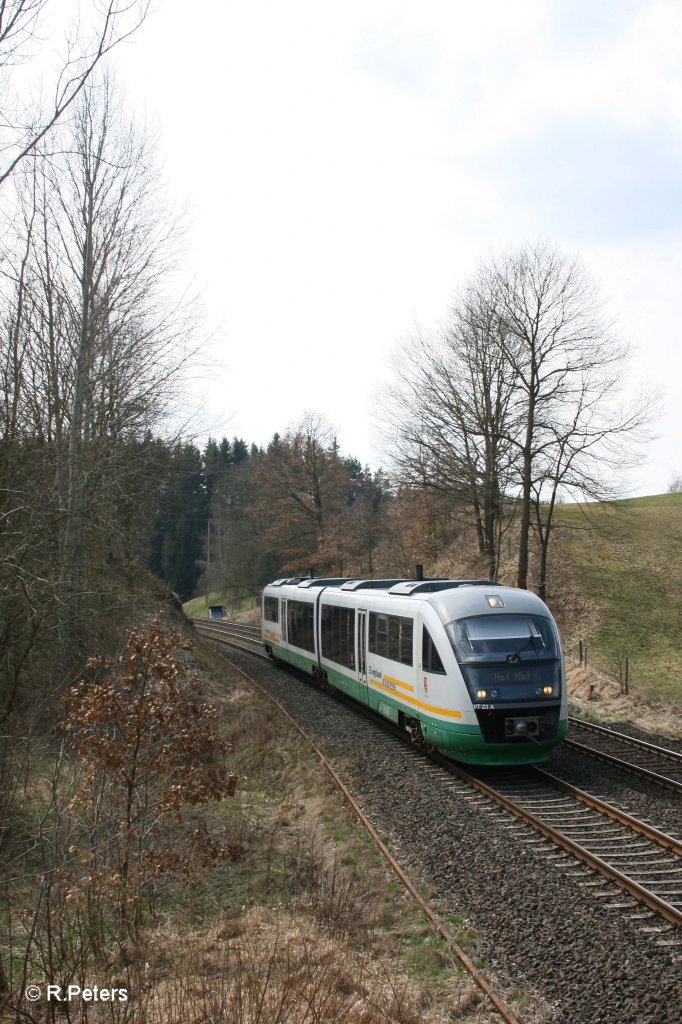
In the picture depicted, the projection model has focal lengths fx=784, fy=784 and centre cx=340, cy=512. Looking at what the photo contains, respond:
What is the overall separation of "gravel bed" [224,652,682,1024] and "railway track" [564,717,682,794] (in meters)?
0.54

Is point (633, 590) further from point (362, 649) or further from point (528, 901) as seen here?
point (528, 901)

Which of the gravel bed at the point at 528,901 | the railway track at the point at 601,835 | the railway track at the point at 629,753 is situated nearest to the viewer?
the gravel bed at the point at 528,901

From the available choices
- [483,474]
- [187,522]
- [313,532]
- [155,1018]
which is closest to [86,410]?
[155,1018]

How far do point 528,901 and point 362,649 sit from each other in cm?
929

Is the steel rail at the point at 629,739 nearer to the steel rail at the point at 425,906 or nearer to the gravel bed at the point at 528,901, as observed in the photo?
the gravel bed at the point at 528,901

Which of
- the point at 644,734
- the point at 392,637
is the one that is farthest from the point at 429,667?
the point at 644,734

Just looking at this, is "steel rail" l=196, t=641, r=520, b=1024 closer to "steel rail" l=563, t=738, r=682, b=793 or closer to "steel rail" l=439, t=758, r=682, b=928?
"steel rail" l=439, t=758, r=682, b=928

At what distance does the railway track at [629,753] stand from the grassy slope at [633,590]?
5386 millimetres

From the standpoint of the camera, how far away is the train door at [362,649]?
16141mm

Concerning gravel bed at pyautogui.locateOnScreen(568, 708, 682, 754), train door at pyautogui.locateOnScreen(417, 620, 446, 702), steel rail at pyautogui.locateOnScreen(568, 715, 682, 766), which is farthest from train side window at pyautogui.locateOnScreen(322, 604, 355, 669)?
gravel bed at pyautogui.locateOnScreen(568, 708, 682, 754)

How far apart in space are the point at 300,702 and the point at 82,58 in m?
16.1

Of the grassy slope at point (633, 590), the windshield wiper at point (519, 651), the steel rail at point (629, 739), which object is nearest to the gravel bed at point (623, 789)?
the steel rail at point (629, 739)

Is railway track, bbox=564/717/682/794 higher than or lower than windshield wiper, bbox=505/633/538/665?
lower

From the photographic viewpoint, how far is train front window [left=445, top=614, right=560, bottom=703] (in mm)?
11367
